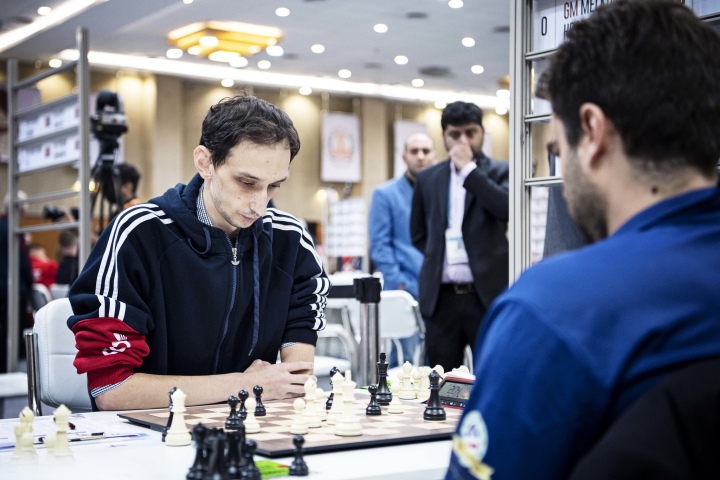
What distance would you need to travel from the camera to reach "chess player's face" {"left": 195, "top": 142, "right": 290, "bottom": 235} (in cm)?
203

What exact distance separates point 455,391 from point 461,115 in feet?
8.39

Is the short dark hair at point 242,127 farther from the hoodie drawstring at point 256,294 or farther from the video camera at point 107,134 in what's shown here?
the video camera at point 107,134

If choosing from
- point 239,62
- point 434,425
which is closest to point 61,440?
point 434,425

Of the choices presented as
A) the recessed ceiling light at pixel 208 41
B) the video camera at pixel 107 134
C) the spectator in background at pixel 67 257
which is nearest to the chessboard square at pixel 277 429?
the video camera at pixel 107 134

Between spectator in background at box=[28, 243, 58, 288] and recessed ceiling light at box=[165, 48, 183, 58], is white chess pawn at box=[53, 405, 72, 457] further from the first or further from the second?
recessed ceiling light at box=[165, 48, 183, 58]

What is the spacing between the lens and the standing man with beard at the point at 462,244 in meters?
3.87

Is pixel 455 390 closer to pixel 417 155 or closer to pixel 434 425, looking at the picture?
pixel 434 425

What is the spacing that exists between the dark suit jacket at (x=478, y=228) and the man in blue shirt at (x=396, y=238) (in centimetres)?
113

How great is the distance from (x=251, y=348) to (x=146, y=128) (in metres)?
11.2

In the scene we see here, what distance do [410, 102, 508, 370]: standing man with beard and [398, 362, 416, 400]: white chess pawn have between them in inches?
78.5

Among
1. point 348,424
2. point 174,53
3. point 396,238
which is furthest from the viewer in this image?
point 174,53

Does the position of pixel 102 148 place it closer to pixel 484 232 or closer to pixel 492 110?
pixel 484 232

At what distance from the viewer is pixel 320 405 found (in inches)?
61.2

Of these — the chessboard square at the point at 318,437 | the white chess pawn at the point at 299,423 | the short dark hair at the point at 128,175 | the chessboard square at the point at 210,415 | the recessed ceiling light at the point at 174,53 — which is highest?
the recessed ceiling light at the point at 174,53
